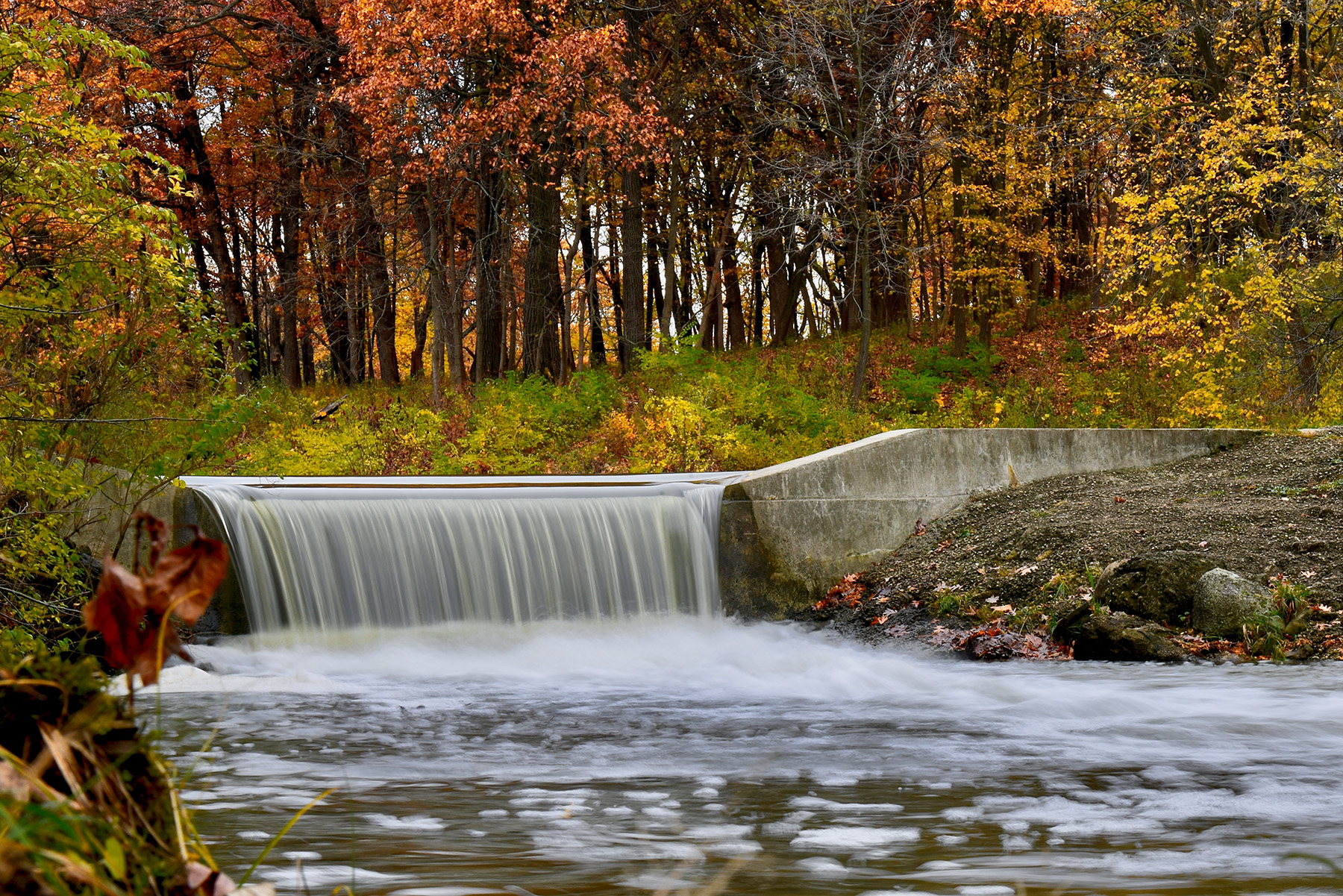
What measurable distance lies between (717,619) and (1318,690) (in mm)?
5213

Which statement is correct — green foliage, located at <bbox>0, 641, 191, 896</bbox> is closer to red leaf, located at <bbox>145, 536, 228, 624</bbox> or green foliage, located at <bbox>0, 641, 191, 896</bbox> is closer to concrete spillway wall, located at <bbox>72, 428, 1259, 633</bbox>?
red leaf, located at <bbox>145, 536, 228, 624</bbox>

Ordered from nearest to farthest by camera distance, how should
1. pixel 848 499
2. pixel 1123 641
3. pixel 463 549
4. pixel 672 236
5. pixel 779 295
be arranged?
pixel 1123 641 < pixel 463 549 < pixel 848 499 < pixel 672 236 < pixel 779 295

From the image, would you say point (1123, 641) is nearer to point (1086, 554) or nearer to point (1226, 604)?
point (1226, 604)

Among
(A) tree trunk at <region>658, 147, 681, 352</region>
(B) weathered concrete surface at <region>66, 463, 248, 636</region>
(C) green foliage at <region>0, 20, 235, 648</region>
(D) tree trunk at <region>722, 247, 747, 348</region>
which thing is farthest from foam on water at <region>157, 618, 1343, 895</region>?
(D) tree trunk at <region>722, 247, 747, 348</region>

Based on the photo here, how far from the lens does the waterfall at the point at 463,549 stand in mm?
9523

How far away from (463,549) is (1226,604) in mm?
6291

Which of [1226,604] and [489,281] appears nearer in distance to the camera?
[1226,604]

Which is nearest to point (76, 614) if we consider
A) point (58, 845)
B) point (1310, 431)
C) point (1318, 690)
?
point (58, 845)

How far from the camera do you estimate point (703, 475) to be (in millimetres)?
11398

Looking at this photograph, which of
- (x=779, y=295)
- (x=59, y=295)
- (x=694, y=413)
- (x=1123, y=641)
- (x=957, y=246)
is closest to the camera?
(x=59, y=295)

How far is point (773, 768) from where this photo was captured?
5.16 metres

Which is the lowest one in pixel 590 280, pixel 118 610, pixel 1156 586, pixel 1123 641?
pixel 1123 641

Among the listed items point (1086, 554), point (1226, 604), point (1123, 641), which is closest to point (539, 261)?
point (1086, 554)

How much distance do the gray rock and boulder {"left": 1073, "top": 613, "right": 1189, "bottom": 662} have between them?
12.5 inches
